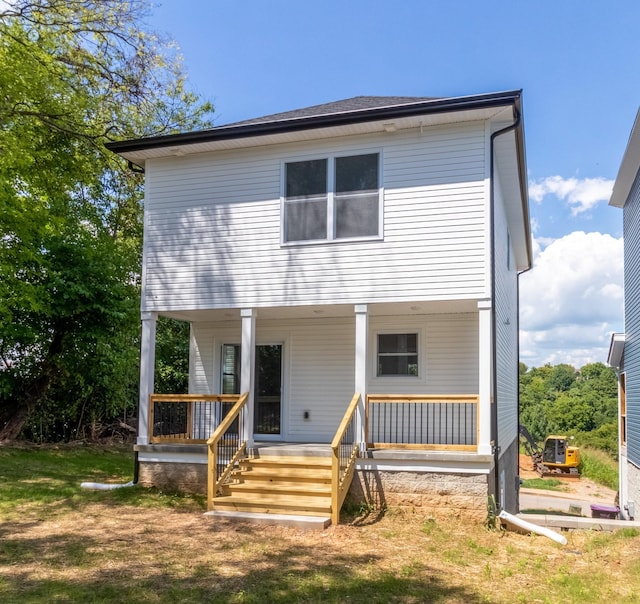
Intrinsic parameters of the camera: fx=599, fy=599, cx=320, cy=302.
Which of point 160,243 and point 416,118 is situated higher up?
point 416,118

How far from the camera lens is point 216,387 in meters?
12.0

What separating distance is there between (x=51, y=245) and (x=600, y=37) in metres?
13.6

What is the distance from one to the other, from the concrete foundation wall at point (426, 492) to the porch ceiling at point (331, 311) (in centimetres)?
260

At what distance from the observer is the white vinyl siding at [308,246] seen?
903cm

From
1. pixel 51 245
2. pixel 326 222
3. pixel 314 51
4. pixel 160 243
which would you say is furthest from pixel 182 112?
pixel 326 222

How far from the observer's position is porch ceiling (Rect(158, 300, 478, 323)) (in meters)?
9.66

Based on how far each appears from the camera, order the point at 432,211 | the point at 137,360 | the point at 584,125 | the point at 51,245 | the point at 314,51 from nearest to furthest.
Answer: the point at 432,211
the point at 51,245
the point at 137,360
the point at 314,51
the point at 584,125

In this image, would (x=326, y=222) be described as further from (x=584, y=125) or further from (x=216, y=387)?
(x=584, y=125)

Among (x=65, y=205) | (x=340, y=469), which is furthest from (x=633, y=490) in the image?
(x=65, y=205)

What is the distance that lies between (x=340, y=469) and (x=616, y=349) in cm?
1208

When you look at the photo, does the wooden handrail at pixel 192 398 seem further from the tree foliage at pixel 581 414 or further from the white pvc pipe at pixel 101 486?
the tree foliage at pixel 581 414

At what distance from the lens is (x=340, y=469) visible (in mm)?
8438

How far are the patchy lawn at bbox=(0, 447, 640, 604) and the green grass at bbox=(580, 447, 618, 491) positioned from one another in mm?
24148

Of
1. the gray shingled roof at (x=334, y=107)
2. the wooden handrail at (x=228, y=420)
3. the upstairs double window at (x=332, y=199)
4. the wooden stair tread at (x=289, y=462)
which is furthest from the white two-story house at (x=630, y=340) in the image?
the wooden handrail at (x=228, y=420)
